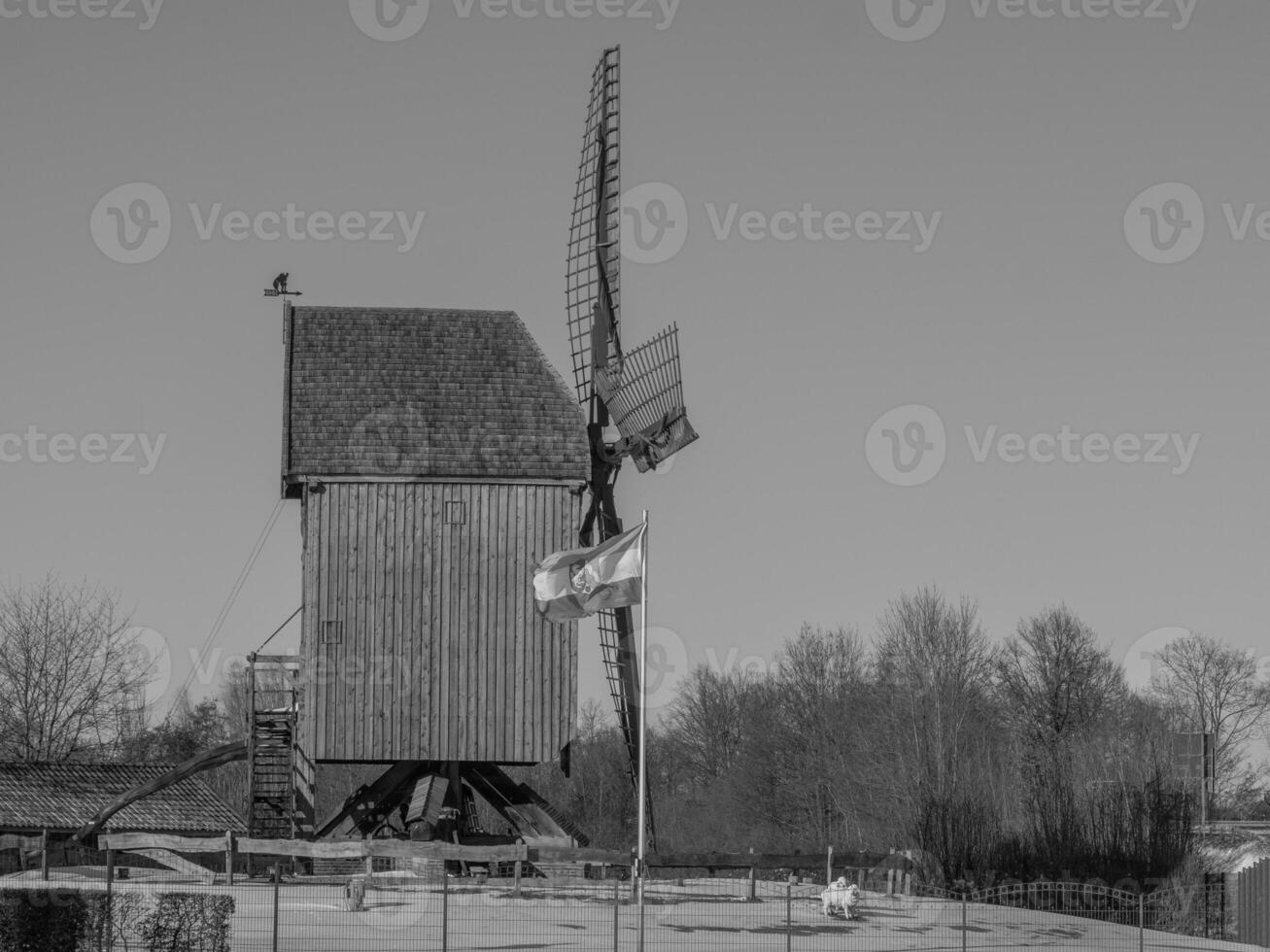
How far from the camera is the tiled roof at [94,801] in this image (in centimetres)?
4656

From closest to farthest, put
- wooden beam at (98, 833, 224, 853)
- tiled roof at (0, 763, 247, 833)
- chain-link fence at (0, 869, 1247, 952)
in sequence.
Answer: chain-link fence at (0, 869, 1247, 952), wooden beam at (98, 833, 224, 853), tiled roof at (0, 763, 247, 833)

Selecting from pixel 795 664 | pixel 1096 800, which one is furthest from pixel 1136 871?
pixel 795 664

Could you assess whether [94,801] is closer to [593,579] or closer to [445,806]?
[445,806]

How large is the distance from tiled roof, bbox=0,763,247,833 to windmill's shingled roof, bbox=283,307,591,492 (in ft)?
45.7

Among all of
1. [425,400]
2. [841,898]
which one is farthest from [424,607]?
[841,898]

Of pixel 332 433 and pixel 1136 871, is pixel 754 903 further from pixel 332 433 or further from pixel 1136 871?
pixel 1136 871

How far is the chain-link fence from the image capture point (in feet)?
82.6

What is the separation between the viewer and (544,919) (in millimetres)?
30203

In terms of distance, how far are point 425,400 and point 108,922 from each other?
14.8 m

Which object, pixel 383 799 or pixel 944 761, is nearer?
pixel 383 799

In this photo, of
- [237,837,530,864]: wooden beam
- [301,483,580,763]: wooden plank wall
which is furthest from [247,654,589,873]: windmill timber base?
[237,837,530,864]: wooden beam

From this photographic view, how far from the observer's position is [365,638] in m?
35.8

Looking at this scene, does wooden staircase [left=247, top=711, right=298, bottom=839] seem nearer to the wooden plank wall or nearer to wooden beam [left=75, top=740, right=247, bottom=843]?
the wooden plank wall

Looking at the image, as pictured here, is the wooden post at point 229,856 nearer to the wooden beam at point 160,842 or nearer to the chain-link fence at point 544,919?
the wooden beam at point 160,842
